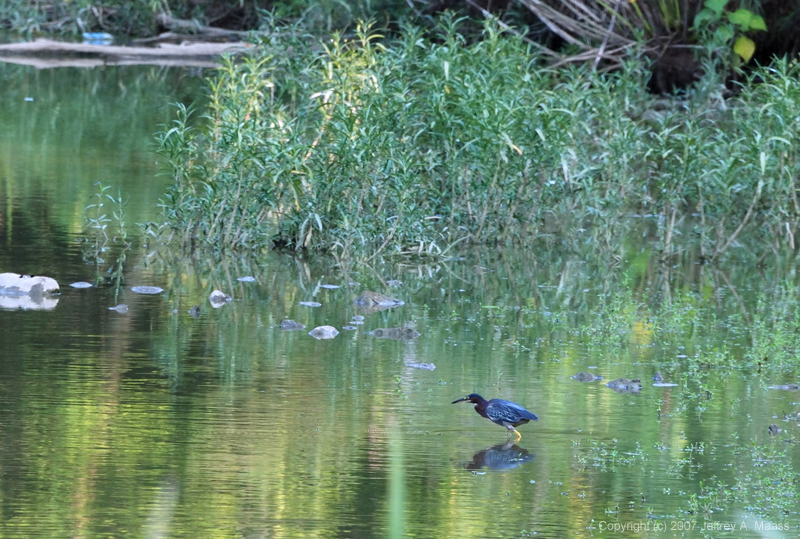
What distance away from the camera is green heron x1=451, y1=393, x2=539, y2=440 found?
18.1ft

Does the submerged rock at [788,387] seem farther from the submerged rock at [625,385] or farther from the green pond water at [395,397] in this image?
the submerged rock at [625,385]

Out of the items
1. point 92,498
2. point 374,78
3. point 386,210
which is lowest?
point 92,498

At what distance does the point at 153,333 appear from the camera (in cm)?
710

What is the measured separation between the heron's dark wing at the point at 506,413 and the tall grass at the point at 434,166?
3563 millimetres

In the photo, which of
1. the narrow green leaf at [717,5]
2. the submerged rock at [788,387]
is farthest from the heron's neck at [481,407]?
the narrow green leaf at [717,5]

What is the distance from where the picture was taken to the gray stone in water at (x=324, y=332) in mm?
7211

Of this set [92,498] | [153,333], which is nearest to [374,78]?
[153,333]

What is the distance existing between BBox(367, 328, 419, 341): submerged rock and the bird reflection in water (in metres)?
1.84

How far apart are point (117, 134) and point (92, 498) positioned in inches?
408

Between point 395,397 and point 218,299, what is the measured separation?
2.11 m

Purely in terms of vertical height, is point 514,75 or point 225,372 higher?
point 514,75

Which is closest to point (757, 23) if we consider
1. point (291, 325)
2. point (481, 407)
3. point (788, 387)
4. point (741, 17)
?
point (741, 17)

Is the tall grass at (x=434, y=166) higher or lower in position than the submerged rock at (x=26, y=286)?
higher

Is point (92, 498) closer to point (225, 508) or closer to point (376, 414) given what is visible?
point (225, 508)
